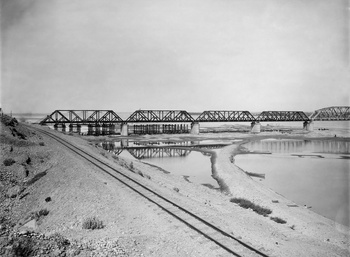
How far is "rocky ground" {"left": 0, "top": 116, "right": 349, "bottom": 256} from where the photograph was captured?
11352 mm

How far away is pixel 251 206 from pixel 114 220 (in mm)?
11072

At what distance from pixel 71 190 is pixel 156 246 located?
32.6 feet

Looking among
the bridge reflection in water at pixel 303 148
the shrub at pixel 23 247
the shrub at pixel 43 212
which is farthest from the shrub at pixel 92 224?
the bridge reflection in water at pixel 303 148

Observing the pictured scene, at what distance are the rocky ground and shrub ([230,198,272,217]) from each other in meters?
0.70

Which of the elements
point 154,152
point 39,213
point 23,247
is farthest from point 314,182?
point 154,152

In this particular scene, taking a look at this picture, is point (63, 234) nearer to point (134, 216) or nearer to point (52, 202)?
point (134, 216)

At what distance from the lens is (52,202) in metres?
17.8

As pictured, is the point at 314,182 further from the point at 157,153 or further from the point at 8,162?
the point at 157,153

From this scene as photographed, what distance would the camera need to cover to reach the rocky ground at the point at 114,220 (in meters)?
11.4

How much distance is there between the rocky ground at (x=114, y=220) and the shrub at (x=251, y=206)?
701 millimetres

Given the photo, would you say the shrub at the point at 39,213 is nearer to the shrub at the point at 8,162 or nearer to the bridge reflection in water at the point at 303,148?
the shrub at the point at 8,162

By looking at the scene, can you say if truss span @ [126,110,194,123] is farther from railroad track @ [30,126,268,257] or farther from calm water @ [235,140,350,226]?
railroad track @ [30,126,268,257]

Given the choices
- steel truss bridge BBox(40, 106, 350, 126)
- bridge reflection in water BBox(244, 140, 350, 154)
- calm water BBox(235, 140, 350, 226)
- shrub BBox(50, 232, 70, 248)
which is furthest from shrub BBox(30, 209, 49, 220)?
steel truss bridge BBox(40, 106, 350, 126)

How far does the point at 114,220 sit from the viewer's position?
46.9ft
